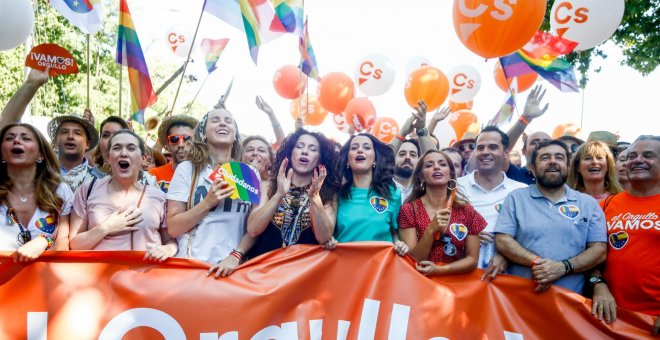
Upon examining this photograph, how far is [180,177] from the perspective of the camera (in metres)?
3.75

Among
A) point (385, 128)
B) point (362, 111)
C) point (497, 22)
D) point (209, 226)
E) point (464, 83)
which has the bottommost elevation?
point (209, 226)

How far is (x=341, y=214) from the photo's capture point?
3.87 metres

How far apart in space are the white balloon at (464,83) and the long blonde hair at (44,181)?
9.57 m

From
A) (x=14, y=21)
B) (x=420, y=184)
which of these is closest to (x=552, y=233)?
(x=420, y=184)

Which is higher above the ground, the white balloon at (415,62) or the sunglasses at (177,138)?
the white balloon at (415,62)

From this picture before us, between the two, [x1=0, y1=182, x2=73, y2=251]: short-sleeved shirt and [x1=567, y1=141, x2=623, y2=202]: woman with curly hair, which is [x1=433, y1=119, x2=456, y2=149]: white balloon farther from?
[x1=0, y1=182, x2=73, y2=251]: short-sleeved shirt

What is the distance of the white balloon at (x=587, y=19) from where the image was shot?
7449 millimetres

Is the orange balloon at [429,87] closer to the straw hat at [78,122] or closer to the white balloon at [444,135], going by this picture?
the white balloon at [444,135]

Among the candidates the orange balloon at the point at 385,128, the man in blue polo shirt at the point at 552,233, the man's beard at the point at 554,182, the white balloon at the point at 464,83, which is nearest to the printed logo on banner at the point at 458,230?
the man in blue polo shirt at the point at 552,233

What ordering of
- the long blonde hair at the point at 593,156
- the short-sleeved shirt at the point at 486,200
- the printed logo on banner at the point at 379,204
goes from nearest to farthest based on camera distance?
the printed logo on banner at the point at 379,204 → the short-sleeved shirt at the point at 486,200 → the long blonde hair at the point at 593,156

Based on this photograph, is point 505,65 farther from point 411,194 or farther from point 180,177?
point 180,177

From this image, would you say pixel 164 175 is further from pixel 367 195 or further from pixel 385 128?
pixel 385 128

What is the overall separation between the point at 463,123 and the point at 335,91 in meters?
2.98

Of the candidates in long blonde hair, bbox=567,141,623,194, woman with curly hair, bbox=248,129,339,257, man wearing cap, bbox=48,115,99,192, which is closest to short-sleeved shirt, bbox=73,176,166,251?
woman with curly hair, bbox=248,129,339,257
